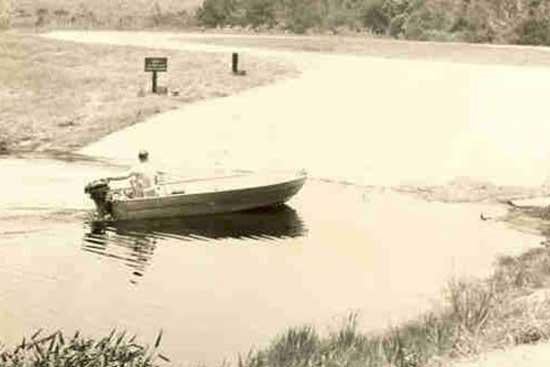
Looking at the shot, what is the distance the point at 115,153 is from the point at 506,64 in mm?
20719

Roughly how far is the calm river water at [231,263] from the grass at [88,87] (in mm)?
7930

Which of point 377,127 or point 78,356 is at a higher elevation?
point 78,356

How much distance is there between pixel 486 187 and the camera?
3259cm

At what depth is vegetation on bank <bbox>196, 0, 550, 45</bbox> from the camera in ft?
213

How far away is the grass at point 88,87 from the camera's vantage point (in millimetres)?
40219

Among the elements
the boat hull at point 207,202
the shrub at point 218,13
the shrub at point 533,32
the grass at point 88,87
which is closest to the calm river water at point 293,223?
the boat hull at point 207,202

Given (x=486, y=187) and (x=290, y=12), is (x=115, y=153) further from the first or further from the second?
(x=290, y=12)

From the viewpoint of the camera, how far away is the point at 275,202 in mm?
29016

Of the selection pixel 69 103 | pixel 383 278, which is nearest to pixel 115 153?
pixel 69 103

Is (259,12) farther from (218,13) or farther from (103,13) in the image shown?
(103,13)

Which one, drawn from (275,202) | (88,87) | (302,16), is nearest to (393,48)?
(88,87)

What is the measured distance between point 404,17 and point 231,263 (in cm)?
4922

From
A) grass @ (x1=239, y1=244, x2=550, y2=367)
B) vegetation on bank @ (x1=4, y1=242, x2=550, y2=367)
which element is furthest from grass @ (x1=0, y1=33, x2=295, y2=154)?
vegetation on bank @ (x1=4, y1=242, x2=550, y2=367)

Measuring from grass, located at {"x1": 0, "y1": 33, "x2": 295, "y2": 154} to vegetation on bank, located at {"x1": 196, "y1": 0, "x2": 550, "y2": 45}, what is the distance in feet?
58.8
